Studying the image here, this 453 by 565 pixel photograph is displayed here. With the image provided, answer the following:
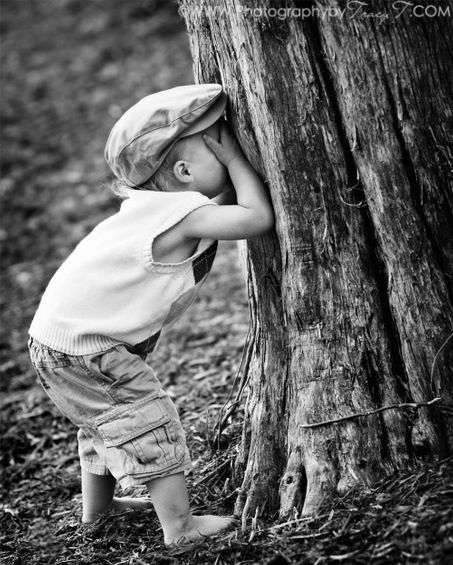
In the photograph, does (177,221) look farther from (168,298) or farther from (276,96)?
(276,96)

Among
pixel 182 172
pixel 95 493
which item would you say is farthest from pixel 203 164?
pixel 95 493

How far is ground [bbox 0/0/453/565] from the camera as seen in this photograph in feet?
8.04

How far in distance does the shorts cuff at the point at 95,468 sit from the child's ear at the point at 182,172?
1.23m

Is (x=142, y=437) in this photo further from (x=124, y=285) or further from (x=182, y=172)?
(x=182, y=172)

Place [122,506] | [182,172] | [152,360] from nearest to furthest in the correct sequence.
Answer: [182,172]
[122,506]
[152,360]

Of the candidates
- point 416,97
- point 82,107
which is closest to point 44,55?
point 82,107

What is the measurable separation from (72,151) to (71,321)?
666 cm

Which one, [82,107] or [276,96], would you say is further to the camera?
[82,107]

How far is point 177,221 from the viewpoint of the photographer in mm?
2758

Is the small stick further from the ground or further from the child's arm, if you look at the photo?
the child's arm

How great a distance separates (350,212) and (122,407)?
1142mm

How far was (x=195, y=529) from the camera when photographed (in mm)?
2795

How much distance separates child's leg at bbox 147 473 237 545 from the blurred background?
2.54 m

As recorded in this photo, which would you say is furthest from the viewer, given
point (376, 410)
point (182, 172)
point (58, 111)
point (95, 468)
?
point (58, 111)
